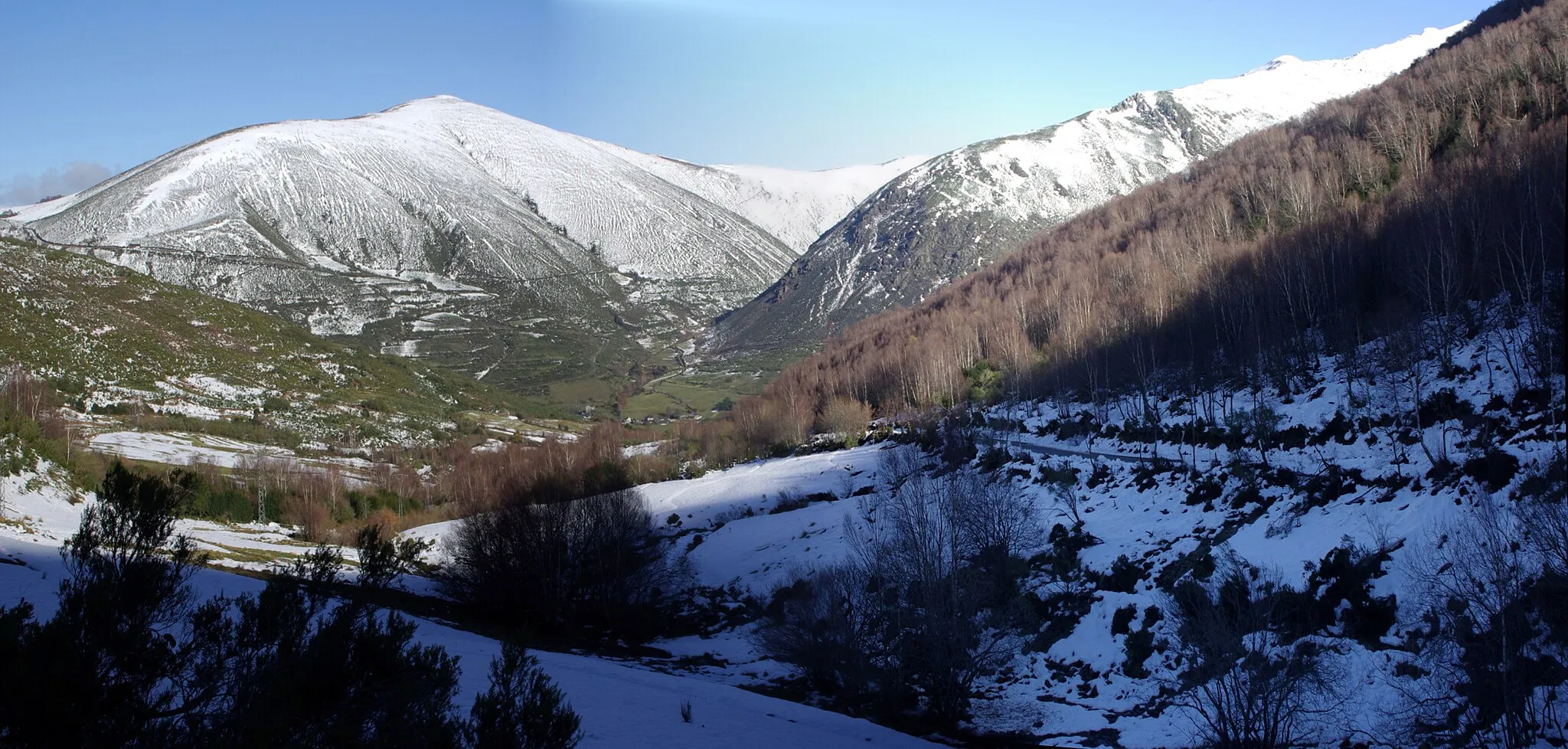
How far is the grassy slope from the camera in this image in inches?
4530

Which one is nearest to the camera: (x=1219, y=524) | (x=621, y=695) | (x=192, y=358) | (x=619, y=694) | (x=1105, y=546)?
(x=621, y=695)

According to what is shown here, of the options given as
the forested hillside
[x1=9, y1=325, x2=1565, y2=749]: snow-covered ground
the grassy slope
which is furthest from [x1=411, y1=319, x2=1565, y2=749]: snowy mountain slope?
the grassy slope

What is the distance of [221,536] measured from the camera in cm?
6072

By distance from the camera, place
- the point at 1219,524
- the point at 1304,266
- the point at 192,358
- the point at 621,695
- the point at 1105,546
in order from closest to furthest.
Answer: the point at 621,695
the point at 1219,524
the point at 1105,546
the point at 1304,266
the point at 192,358

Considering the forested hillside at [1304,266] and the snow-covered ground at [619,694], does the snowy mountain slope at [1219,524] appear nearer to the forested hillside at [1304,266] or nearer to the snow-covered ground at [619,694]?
the forested hillside at [1304,266]

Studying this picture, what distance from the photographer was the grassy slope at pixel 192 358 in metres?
115

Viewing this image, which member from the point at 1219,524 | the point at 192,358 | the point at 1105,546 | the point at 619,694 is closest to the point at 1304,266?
the point at 1219,524

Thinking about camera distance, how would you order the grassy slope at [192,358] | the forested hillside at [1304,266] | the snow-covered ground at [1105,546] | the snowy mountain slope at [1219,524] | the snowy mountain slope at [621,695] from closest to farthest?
the snowy mountain slope at [621,695] → the snow-covered ground at [1105,546] → the snowy mountain slope at [1219,524] → the forested hillside at [1304,266] → the grassy slope at [192,358]

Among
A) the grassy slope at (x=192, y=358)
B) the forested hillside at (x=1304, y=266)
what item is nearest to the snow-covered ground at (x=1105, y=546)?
the forested hillside at (x=1304, y=266)

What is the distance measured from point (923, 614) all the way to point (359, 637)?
29221 millimetres

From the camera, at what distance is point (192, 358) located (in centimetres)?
13300

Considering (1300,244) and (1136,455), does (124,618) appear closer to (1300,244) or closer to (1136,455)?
(1136,455)

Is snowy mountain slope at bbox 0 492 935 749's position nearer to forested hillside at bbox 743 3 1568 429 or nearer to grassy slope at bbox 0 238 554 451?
forested hillside at bbox 743 3 1568 429

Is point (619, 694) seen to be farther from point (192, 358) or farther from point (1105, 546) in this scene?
point (192, 358)
